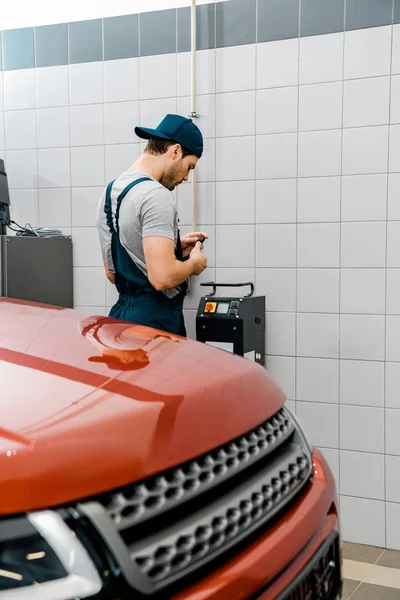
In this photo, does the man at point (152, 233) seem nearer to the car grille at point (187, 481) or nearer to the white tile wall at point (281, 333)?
the white tile wall at point (281, 333)

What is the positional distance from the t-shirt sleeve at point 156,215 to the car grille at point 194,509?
127 cm

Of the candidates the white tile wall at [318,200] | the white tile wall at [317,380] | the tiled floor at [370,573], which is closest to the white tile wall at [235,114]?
the white tile wall at [318,200]

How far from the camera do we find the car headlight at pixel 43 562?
579 mm

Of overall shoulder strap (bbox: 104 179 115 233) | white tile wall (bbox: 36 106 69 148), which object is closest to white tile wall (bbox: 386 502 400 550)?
overall shoulder strap (bbox: 104 179 115 233)

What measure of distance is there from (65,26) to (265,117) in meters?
1.30

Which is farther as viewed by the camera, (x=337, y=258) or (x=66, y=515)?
(x=337, y=258)

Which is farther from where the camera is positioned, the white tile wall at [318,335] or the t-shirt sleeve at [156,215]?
the white tile wall at [318,335]

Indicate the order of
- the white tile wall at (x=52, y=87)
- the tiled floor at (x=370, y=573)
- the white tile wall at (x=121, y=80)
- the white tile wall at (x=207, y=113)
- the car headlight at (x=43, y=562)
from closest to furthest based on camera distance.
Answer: the car headlight at (x=43, y=562) → the tiled floor at (x=370, y=573) → the white tile wall at (x=207, y=113) → the white tile wall at (x=121, y=80) → the white tile wall at (x=52, y=87)

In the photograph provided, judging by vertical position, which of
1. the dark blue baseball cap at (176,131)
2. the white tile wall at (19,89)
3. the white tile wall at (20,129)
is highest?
the white tile wall at (19,89)

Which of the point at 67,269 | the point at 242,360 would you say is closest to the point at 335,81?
the point at 67,269

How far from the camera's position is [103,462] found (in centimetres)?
65

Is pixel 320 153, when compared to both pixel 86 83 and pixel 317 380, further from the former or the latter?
pixel 86 83

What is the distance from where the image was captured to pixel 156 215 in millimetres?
2092

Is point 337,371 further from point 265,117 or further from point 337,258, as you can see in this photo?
point 265,117
